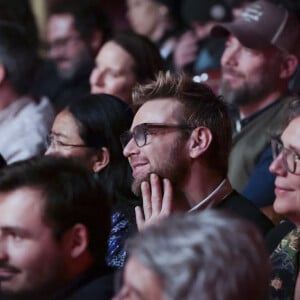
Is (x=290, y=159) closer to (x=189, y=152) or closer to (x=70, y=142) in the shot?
(x=189, y=152)

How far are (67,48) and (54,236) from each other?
3569 millimetres

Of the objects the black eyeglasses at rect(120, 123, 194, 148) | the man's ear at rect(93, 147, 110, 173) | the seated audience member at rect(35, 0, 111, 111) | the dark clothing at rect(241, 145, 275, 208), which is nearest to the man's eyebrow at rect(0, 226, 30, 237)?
the black eyeglasses at rect(120, 123, 194, 148)

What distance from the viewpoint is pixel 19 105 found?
15.1 ft

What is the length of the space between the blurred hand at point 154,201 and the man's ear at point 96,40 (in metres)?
2.65

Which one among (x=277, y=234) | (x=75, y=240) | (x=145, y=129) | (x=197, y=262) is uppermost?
(x=197, y=262)

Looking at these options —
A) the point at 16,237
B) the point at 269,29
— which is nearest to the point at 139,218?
the point at 16,237

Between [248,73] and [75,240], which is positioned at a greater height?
[75,240]

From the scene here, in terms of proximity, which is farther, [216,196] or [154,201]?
[216,196]

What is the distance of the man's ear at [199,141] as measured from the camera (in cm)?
328

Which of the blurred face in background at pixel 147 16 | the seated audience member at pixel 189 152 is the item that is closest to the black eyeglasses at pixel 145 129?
the seated audience member at pixel 189 152

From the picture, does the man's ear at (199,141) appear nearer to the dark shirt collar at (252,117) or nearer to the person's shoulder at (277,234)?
the person's shoulder at (277,234)

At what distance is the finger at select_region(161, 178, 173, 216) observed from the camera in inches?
122

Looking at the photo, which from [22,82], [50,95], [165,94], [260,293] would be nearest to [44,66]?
[50,95]

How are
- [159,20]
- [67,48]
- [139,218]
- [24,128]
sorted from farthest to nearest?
[159,20] → [67,48] → [24,128] → [139,218]
